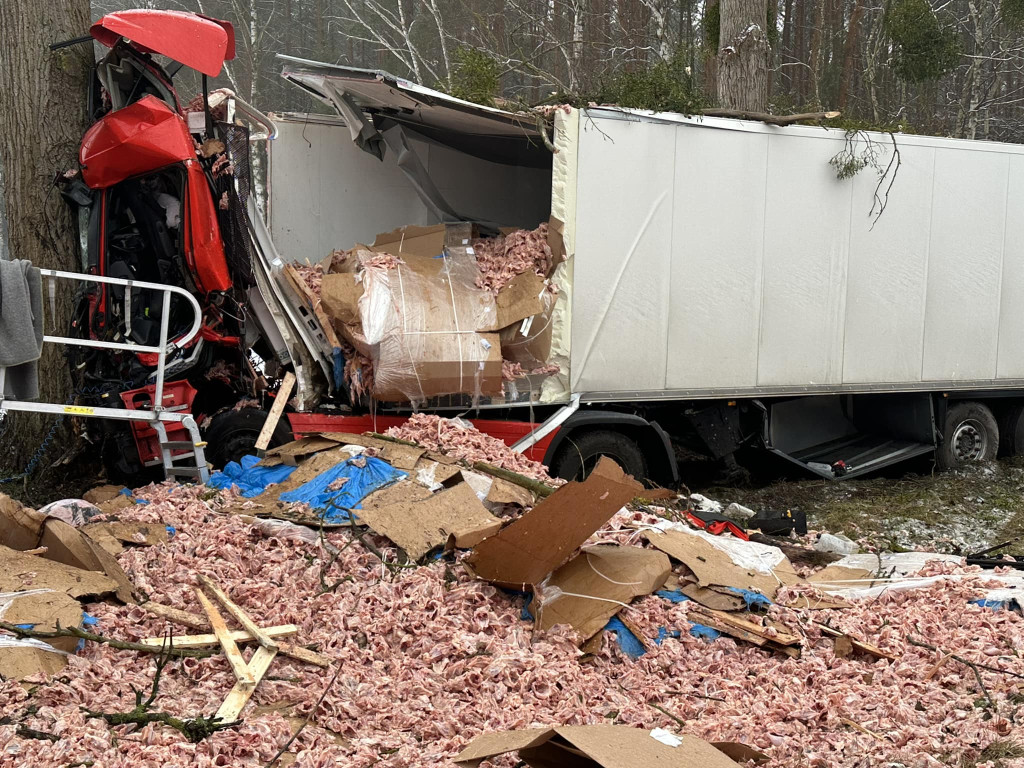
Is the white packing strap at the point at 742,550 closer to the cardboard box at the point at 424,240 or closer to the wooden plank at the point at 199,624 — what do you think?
the wooden plank at the point at 199,624

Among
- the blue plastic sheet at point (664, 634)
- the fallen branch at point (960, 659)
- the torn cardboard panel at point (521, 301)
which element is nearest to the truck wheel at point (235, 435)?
the torn cardboard panel at point (521, 301)

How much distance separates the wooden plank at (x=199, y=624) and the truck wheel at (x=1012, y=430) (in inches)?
326

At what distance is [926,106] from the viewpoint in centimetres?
1945

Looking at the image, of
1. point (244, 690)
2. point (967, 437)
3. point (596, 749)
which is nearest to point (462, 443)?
point (244, 690)

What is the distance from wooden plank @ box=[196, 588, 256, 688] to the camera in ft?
11.0

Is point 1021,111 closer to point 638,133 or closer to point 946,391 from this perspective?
point 946,391

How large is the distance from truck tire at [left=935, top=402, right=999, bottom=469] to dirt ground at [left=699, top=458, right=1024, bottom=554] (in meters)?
0.13

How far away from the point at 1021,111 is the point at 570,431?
20191 mm

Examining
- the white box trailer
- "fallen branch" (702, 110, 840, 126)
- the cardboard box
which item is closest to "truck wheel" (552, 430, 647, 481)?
the white box trailer

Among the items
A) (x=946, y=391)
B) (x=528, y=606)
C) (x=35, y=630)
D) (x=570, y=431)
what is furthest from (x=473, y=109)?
(x=946, y=391)

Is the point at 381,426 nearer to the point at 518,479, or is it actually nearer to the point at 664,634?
the point at 518,479

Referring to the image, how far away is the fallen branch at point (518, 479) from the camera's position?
5465mm

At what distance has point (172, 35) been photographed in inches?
223

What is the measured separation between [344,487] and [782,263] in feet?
13.8
